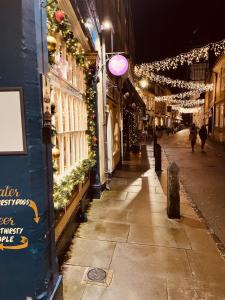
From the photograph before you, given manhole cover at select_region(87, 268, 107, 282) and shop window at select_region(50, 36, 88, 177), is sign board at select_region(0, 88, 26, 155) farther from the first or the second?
manhole cover at select_region(87, 268, 107, 282)

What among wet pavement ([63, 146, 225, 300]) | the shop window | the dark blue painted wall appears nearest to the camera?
the dark blue painted wall

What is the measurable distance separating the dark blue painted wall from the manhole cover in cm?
108

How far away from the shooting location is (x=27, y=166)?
258 cm

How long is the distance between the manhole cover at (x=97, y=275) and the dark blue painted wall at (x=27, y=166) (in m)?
1.08

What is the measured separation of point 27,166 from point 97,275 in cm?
222

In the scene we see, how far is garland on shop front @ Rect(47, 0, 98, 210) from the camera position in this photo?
366 cm

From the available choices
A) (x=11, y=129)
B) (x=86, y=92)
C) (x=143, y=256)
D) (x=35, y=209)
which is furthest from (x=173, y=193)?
(x=11, y=129)

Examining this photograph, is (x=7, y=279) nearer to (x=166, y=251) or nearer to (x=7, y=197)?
(x=7, y=197)

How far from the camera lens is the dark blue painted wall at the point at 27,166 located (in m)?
2.44

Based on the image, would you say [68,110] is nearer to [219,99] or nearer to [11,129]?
[11,129]

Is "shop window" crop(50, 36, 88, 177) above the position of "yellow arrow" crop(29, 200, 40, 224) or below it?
above

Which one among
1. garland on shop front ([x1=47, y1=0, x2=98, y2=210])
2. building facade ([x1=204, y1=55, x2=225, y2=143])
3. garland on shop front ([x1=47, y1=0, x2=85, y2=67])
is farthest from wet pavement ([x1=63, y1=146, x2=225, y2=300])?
building facade ([x1=204, y1=55, x2=225, y2=143])

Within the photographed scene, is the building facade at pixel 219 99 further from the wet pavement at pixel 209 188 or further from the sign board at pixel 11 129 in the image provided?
the sign board at pixel 11 129

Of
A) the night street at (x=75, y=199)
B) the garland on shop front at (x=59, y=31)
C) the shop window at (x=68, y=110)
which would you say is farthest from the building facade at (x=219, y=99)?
the garland on shop front at (x=59, y=31)
